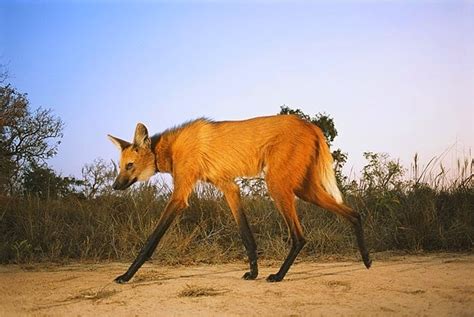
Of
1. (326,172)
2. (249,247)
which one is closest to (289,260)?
(249,247)

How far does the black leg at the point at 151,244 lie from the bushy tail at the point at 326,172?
4.87 ft

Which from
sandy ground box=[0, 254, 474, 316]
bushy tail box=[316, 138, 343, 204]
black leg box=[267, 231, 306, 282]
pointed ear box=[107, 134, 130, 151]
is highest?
pointed ear box=[107, 134, 130, 151]

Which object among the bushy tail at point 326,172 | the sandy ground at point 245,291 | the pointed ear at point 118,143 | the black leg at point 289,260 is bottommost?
the sandy ground at point 245,291

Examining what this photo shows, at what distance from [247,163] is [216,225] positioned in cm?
198

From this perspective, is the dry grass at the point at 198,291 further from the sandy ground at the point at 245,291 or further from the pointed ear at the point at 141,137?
the pointed ear at the point at 141,137

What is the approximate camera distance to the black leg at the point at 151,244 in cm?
442

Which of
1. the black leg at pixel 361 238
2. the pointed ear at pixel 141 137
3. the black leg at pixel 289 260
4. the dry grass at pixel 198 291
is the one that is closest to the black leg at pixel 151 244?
the dry grass at pixel 198 291

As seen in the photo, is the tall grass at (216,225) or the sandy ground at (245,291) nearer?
the sandy ground at (245,291)

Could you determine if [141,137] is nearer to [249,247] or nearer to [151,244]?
[151,244]

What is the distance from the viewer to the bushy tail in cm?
513

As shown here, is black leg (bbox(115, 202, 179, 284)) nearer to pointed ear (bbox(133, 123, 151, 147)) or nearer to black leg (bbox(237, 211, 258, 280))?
black leg (bbox(237, 211, 258, 280))

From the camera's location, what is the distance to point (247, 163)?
515cm

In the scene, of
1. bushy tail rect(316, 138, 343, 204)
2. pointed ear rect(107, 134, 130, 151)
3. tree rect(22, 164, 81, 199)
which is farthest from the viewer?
tree rect(22, 164, 81, 199)

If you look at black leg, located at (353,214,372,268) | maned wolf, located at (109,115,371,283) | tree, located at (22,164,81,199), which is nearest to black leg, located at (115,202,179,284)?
maned wolf, located at (109,115,371,283)
